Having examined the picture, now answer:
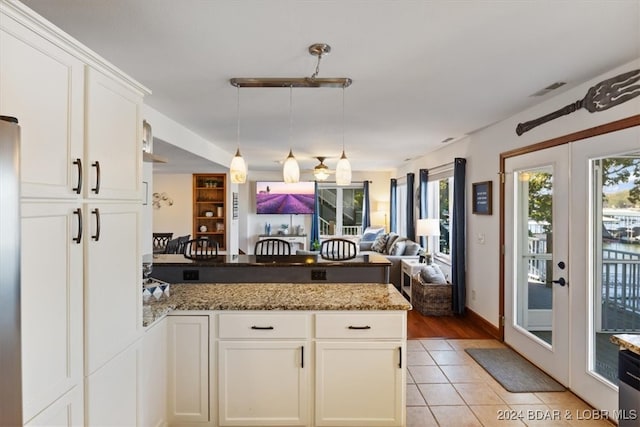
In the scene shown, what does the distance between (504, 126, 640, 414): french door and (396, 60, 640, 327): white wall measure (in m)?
0.16

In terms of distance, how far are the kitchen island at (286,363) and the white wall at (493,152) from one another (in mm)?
2016

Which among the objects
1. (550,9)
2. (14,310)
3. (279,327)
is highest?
(550,9)

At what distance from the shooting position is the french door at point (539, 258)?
300cm

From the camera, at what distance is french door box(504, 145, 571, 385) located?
3.00 meters

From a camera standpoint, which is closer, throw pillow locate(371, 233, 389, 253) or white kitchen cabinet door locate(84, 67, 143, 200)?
white kitchen cabinet door locate(84, 67, 143, 200)

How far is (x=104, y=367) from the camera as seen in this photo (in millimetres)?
1625

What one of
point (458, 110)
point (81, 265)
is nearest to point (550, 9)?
point (458, 110)

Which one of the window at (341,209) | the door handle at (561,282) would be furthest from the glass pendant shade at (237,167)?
the window at (341,209)

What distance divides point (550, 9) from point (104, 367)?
263 centimetres

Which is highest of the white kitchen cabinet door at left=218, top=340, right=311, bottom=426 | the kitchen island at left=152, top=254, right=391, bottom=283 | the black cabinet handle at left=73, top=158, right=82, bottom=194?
the black cabinet handle at left=73, top=158, right=82, bottom=194

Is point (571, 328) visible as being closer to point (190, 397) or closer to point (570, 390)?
point (570, 390)

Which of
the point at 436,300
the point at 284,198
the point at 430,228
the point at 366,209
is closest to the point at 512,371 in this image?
the point at 436,300

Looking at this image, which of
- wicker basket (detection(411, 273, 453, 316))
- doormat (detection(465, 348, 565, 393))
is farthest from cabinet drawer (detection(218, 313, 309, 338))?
wicker basket (detection(411, 273, 453, 316))

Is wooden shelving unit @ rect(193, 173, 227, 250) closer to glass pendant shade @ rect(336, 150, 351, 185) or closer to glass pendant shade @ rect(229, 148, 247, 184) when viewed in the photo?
glass pendant shade @ rect(229, 148, 247, 184)
